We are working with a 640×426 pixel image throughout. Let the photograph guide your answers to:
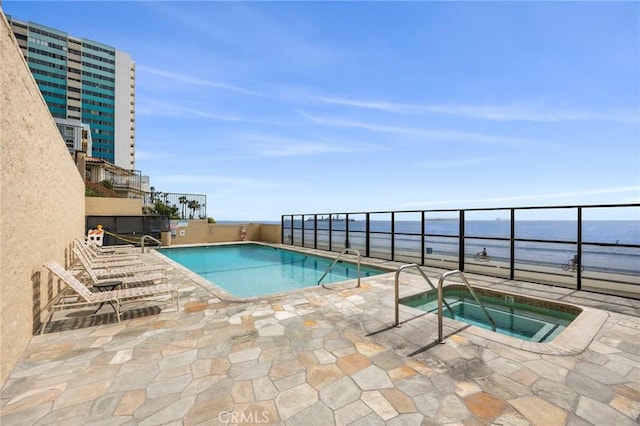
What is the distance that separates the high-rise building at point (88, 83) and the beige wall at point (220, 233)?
61574mm

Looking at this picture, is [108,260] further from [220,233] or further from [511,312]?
[220,233]

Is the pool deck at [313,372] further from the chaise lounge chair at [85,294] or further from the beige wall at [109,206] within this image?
the beige wall at [109,206]

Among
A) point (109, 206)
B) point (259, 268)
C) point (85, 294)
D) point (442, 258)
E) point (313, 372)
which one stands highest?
point (109, 206)

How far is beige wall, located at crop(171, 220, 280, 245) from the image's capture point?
16.2 meters

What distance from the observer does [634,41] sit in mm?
5145

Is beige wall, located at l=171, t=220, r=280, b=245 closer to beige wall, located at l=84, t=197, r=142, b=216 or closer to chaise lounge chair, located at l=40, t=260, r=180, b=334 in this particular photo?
beige wall, located at l=84, t=197, r=142, b=216

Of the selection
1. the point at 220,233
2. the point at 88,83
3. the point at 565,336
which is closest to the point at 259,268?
the point at 220,233

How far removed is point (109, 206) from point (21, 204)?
1404cm

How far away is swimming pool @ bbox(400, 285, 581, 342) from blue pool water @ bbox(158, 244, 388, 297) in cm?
279

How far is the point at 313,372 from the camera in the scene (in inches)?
106

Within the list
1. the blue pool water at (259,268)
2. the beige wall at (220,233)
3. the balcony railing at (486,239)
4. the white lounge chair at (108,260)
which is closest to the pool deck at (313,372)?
the balcony railing at (486,239)

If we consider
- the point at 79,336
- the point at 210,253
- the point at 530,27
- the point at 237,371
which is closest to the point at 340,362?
the point at 237,371

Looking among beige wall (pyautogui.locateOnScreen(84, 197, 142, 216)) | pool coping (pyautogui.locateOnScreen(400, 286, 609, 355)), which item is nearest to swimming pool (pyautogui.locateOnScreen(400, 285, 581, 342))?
pool coping (pyautogui.locateOnScreen(400, 286, 609, 355))

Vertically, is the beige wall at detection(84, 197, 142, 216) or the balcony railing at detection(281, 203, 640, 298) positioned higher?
the beige wall at detection(84, 197, 142, 216)
